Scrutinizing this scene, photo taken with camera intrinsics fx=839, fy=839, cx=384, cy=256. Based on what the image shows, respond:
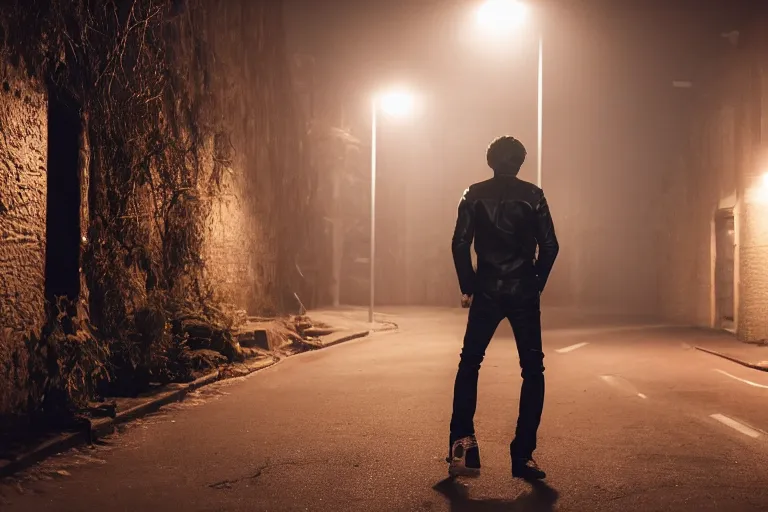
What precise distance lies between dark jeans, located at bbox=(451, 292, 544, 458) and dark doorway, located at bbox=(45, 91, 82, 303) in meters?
3.80

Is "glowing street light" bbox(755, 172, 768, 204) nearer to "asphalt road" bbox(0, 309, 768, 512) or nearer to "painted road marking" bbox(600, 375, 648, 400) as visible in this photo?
"asphalt road" bbox(0, 309, 768, 512)

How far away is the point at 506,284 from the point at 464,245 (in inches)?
14.5

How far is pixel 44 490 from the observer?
5035mm

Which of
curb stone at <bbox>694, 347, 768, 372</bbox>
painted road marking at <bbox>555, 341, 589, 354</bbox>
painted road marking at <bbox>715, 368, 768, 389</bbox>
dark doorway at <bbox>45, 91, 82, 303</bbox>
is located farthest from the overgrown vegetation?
curb stone at <bbox>694, 347, 768, 372</bbox>

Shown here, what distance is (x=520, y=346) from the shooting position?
5207 mm

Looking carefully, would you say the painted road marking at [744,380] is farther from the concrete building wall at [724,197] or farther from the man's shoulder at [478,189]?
the man's shoulder at [478,189]

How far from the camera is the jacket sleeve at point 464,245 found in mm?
5180

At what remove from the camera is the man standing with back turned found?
5141mm

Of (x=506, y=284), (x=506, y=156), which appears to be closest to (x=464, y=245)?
(x=506, y=284)

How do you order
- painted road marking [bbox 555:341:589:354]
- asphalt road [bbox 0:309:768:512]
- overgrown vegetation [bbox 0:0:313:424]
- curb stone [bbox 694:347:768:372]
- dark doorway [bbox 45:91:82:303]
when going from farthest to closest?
painted road marking [bbox 555:341:589:354] → curb stone [bbox 694:347:768:372] → dark doorway [bbox 45:91:82:303] → overgrown vegetation [bbox 0:0:313:424] → asphalt road [bbox 0:309:768:512]

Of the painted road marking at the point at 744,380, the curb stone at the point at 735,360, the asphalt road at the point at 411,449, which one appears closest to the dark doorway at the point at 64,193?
Result: the asphalt road at the point at 411,449

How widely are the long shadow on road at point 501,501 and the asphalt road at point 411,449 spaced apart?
12 millimetres

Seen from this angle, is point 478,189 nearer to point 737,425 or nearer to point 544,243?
point 544,243

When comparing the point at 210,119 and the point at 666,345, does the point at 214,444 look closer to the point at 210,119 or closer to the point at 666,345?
the point at 210,119
